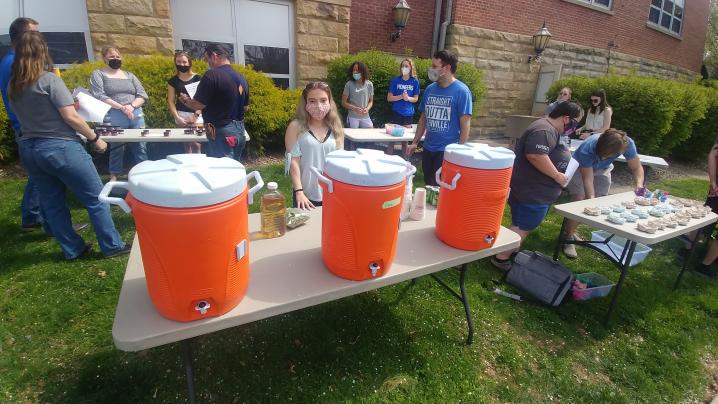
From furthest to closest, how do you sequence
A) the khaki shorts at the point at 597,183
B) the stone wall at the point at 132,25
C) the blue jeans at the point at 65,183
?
the stone wall at the point at 132,25 < the khaki shorts at the point at 597,183 < the blue jeans at the point at 65,183

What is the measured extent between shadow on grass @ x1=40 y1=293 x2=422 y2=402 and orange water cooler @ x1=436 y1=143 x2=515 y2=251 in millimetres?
1044

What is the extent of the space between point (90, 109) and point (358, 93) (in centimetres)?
397

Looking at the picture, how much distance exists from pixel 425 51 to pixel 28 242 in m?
9.25

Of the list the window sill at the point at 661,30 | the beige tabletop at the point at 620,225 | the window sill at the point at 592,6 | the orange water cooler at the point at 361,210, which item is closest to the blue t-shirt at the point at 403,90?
the beige tabletop at the point at 620,225

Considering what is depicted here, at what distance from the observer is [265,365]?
2.30 meters

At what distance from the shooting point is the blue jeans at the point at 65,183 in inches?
110

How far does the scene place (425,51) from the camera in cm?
971

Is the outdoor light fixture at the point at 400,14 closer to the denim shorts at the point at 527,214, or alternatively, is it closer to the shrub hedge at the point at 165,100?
the shrub hedge at the point at 165,100

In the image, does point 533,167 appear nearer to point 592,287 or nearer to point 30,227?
point 592,287

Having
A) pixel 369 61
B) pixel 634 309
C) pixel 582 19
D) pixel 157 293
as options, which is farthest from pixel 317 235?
pixel 582 19

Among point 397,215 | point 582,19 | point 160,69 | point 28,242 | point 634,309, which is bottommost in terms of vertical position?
point 634,309

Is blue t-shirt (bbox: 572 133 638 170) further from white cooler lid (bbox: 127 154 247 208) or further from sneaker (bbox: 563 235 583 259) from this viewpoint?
white cooler lid (bbox: 127 154 247 208)

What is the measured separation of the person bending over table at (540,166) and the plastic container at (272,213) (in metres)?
2.34

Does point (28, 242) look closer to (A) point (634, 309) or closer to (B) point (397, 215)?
(B) point (397, 215)
